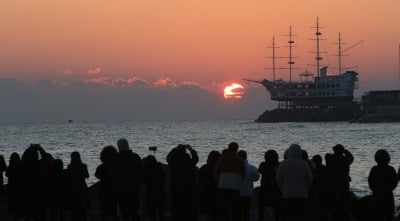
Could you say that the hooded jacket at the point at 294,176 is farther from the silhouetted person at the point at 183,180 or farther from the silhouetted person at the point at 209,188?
the silhouetted person at the point at 209,188

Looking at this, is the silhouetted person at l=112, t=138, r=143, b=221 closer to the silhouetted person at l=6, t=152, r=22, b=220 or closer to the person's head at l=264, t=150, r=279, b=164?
the silhouetted person at l=6, t=152, r=22, b=220

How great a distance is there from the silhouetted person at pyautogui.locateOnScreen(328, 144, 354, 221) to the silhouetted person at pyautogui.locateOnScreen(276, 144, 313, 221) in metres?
1.46

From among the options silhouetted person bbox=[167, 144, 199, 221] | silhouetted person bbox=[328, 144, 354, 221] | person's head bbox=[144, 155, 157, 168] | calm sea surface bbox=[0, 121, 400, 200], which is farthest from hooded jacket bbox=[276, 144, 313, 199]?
calm sea surface bbox=[0, 121, 400, 200]

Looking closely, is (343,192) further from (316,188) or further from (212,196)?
(212,196)

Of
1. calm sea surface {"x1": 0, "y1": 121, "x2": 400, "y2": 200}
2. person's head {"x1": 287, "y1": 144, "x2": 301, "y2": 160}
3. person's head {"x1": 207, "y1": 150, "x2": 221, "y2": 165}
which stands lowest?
calm sea surface {"x1": 0, "y1": 121, "x2": 400, "y2": 200}

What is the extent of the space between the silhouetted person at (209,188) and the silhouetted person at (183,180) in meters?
0.28

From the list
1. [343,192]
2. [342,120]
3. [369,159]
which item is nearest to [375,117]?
[342,120]

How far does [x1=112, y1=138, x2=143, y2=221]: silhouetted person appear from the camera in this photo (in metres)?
12.9

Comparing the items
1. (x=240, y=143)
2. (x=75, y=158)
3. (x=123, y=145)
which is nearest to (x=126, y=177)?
(x=123, y=145)

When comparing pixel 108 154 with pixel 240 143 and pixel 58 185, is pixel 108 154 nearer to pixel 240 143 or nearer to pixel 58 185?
pixel 58 185

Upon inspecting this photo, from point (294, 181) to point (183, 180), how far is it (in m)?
1.99

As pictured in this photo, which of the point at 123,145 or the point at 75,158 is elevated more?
the point at 123,145

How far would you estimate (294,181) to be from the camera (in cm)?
1195

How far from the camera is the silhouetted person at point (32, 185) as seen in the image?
13.5 metres
